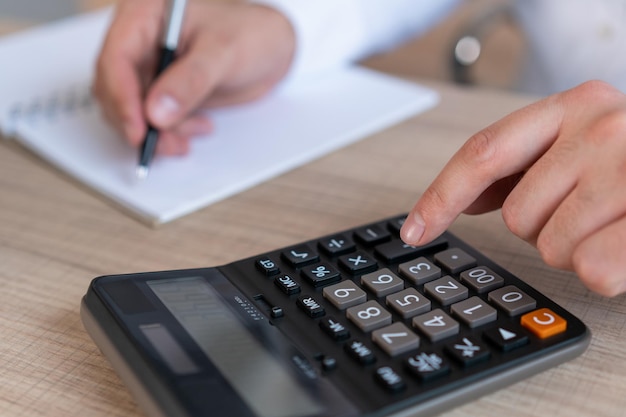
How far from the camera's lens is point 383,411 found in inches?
12.7

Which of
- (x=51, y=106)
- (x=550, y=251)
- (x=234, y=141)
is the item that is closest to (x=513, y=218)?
(x=550, y=251)

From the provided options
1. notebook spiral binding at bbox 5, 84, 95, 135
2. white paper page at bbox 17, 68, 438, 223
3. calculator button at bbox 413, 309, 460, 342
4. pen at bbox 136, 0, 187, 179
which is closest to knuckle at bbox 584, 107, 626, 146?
calculator button at bbox 413, 309, 460, 342

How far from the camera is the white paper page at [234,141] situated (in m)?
0.58

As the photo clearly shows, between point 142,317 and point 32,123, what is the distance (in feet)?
1.25

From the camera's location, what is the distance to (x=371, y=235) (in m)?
0.46

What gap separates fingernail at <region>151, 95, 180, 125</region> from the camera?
2.05 ft

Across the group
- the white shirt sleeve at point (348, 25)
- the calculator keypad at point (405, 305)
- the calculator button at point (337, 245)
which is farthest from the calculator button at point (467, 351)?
the white shirt sleeve at point (348, 25)

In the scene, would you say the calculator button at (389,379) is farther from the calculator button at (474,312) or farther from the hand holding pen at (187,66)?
the hand holding pen at (187,66)

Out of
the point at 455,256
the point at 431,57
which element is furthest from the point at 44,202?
the point at 431,57

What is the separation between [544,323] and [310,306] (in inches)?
4.6

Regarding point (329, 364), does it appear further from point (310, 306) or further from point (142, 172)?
point (142, 172)

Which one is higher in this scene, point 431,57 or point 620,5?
point 620,5

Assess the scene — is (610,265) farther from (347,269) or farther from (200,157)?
(200,157)

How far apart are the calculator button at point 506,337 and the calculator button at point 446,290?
0.03m
